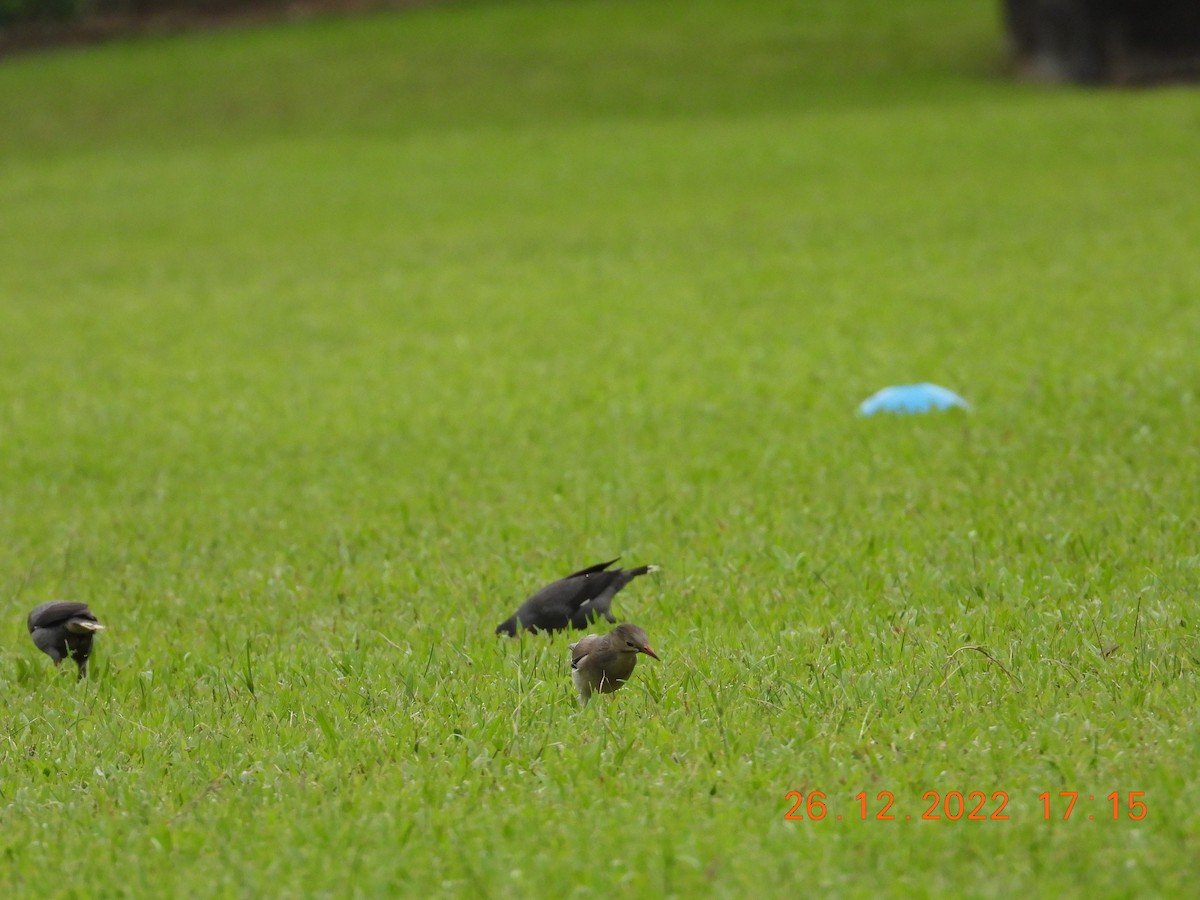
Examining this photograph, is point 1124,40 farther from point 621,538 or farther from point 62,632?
point 62,632

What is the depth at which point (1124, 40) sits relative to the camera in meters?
32.8

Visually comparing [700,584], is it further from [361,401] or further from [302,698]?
[361,401]

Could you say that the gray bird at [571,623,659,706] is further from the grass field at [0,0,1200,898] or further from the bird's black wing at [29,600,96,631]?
the bird's black wing at [29,600,96,631]

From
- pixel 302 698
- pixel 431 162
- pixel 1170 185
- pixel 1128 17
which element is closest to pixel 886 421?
pixel 302 698

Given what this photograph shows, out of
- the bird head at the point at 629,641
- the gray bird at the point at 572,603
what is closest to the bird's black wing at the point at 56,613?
the gray bird at the point at 572,603

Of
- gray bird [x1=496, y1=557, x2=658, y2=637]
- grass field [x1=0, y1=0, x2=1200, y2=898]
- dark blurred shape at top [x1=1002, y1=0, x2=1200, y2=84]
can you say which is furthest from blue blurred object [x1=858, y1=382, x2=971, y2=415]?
dark blurred shape at top [x1=1002, y1=0, x2=1200, y2=84]

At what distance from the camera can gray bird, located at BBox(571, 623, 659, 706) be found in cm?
509

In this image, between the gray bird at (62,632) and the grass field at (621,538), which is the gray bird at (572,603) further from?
the gray bird at (62,632)

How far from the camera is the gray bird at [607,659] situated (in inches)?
200

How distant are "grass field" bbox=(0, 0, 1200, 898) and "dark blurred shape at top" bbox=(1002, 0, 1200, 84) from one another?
1073cm

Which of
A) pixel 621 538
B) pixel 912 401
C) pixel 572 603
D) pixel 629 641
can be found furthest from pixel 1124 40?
pixel 629 641

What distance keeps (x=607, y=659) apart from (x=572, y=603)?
2.97 ft

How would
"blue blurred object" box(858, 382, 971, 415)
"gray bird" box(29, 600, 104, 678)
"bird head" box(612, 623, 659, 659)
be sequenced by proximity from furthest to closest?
"blue blurred object" box(858, 382, 971, 415)
"gray bird" box(29, 600, 104, 678)
"bird head" box(612, 623, 659, 659)

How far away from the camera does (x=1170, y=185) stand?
20688 mm
